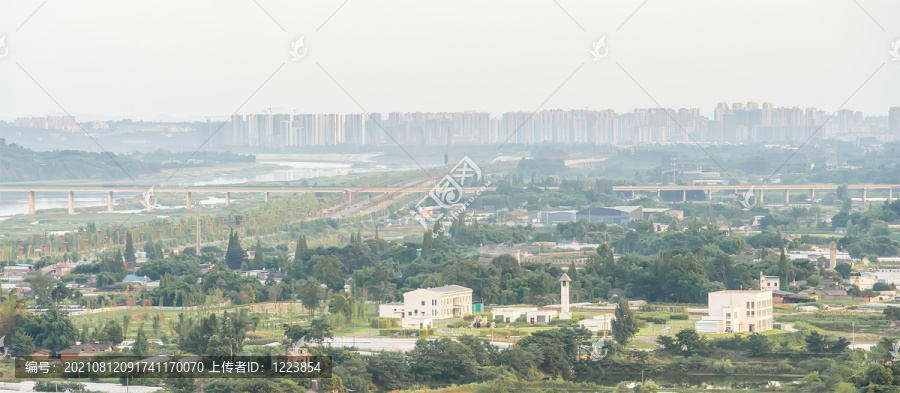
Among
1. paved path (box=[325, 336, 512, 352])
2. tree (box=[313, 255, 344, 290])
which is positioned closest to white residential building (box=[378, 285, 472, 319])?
paved path (box=[325, 336, 512, 352])

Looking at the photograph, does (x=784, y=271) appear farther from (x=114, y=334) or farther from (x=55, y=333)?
(x=55, y=333)

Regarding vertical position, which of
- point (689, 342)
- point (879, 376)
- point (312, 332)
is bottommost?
point (879, 376)

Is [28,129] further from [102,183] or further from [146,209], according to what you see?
[146,209]

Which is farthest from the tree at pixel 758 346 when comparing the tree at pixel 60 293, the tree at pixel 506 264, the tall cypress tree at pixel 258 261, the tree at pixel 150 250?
the tree at pixel 150 250

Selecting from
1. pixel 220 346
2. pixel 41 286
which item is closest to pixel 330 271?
pixel 41 286

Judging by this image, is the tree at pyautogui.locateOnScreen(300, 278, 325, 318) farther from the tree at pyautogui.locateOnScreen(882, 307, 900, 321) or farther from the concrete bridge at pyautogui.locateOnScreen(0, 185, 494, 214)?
the concrete bridge at pyautogui.locateOnScreen(0, 185, 494, 214)

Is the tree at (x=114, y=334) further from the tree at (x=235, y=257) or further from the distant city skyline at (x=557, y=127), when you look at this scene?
the distant city skyline at (x=557, y=127)

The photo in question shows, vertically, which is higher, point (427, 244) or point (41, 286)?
point (427, 244)
